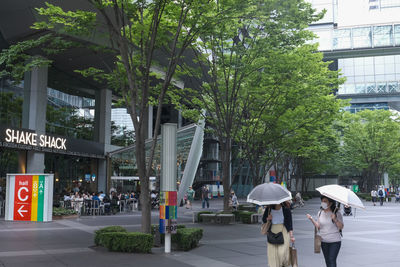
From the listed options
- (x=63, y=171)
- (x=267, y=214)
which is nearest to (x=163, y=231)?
(x=267, y=214)

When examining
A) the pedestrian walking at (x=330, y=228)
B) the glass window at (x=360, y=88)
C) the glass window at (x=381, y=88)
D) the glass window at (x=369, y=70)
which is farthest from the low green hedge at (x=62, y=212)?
the glass window at (x=369, y=70)

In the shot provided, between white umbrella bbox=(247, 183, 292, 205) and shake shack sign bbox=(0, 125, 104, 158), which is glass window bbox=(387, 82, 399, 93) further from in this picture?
white umbrella bbox=(247, 183, 292, 205)

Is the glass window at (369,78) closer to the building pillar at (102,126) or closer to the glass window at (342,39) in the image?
the glass window at (342,39)

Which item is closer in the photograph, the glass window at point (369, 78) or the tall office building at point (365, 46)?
the tall office building at point (365, 46)

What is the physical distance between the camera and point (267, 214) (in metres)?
7.51

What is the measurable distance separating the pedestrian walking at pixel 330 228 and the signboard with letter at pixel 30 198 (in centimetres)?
1668

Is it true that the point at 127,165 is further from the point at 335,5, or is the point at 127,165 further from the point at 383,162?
the point at 335,5

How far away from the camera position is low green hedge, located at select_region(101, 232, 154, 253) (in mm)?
11609

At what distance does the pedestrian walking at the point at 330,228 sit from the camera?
7035 millimetres

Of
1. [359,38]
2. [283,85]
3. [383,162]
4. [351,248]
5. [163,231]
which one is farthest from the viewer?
[359,38]

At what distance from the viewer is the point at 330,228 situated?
23.1ft

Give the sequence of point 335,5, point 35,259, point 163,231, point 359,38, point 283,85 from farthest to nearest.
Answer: point 335,5, point 359,38, point 283,85, point 163,231, point 35,259

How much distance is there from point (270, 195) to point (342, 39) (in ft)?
307

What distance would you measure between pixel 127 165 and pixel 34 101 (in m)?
12.1
